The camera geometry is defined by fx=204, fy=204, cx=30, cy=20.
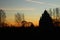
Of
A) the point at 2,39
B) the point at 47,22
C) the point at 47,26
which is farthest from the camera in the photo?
the point at 47,22

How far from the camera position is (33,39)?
2788 cm

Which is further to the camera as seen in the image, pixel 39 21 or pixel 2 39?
pixel 39 21

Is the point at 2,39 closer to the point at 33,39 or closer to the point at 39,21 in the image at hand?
the point at 33,39

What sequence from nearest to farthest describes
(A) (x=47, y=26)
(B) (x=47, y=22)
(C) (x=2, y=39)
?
(C) (x=2, y=39)
(A) (x=47, y=26)
(B) (x=47, y=22)

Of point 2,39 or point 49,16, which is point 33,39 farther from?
point 49,16

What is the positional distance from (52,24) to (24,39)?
48278mm

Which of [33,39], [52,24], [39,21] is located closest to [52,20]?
[52,24]

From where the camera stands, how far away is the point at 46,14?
265 feet

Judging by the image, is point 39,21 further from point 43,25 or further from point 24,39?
point 24,39

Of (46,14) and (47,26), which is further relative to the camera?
(46,14)

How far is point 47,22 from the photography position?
78500 millimetres

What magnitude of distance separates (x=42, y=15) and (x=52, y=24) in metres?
6.61

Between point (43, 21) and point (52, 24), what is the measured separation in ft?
15.3

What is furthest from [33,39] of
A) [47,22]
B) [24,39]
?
[47,22]
